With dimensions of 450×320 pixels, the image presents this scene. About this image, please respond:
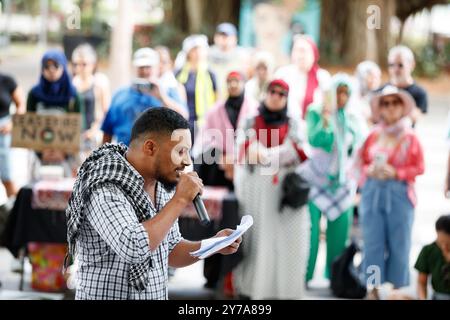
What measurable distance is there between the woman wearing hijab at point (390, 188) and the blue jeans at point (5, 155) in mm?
2463

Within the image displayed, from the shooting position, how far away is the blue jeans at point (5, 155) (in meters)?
6.97

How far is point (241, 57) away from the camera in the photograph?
8688mm

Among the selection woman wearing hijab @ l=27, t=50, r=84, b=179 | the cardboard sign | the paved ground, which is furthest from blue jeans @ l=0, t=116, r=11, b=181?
the cardboard sign

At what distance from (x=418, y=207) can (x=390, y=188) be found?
3684 mm

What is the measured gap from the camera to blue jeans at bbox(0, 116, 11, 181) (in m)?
6.97

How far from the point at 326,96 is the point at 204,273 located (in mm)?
1369

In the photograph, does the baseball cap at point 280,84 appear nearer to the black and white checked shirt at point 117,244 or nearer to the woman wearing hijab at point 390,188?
the woman wearing hijab at point 390,188

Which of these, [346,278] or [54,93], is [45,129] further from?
[346,278]

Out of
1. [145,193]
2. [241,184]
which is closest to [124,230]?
[145,193]

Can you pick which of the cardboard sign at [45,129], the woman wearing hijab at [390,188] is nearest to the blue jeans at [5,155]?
the cardboard sign at [45,129]

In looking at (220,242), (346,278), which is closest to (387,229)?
(346,278)

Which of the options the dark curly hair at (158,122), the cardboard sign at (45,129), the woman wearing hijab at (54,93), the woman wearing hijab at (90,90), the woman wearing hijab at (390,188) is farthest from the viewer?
the woman wearing hijab at (90,90)

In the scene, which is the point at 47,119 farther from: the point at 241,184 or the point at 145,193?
the point at 145,193

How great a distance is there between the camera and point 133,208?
2.74 meters
